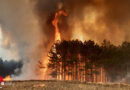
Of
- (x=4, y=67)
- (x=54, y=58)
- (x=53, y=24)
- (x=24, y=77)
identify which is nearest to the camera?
(x=54, y=58)

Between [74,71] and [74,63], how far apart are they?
318cm

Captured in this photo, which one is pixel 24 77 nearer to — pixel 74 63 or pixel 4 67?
pixel 4 67

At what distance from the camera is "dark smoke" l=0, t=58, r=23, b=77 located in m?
108

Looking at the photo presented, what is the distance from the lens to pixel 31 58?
10288cm

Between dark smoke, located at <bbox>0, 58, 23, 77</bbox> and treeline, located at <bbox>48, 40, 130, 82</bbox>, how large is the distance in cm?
4292

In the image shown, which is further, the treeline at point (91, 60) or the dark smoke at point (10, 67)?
the dark smoke at point (10, 67)

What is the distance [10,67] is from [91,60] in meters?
63.9

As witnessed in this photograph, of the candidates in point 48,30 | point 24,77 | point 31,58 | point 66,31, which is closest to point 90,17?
point 66,31

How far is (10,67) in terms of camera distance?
116m

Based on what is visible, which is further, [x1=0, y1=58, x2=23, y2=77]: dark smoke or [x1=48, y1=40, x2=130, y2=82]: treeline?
[x1=0, y1=58, x2=23, y2=77]: dark smoke

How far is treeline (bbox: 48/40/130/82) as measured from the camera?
197 feet

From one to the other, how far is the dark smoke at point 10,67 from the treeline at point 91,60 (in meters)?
42.9

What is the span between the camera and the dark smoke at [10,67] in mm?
108000

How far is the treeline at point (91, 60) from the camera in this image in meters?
60.0
